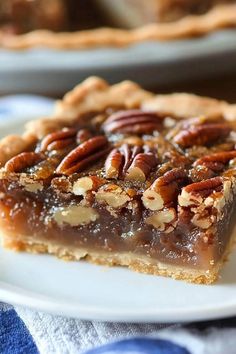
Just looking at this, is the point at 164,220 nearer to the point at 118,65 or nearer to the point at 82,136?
the point at 82,136

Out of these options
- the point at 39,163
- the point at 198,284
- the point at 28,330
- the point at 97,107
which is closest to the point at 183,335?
the point at 198,284

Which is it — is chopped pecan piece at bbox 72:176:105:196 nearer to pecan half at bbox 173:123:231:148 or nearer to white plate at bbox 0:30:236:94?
pecan half at bbox 173:123:231:148

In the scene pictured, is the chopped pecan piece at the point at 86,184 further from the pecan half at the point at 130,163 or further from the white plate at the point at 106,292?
the white plate at the point at 106,292

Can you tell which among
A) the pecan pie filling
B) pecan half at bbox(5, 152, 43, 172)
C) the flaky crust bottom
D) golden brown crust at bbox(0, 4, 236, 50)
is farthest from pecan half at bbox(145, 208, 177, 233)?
golden brown crust at bbox(0, 4, 236, 50)

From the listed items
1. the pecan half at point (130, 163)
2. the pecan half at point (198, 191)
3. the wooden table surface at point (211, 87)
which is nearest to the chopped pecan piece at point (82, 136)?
the pecan half at point (130, 163)

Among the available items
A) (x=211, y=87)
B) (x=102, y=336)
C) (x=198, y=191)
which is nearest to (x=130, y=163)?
(x=198, y=191)

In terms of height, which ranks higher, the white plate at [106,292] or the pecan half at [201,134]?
the pecan half at [201,134]
